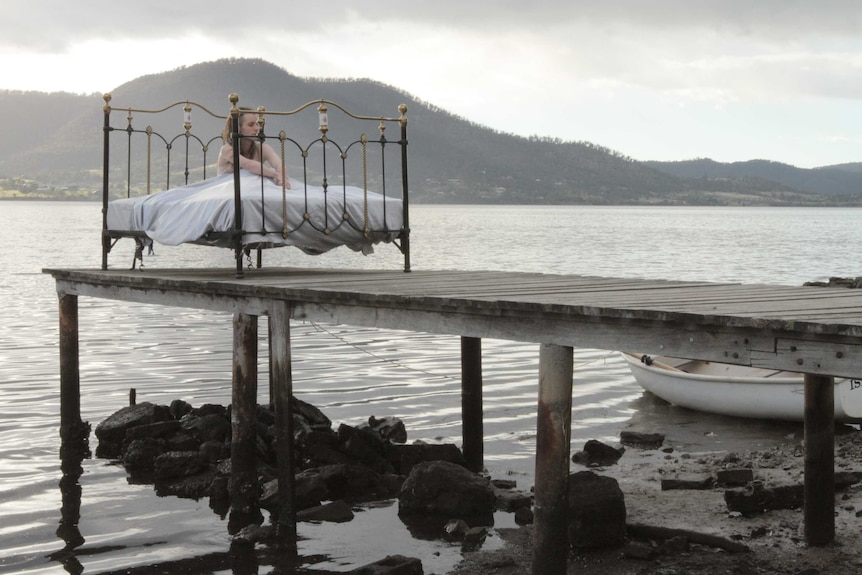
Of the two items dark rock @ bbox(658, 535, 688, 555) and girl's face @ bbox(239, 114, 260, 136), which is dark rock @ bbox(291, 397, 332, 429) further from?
dark rock @ bbox(658, 535, 688, 555)

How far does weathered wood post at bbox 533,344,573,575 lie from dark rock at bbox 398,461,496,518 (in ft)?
8.97

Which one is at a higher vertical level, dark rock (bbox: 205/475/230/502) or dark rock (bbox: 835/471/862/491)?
dark rock (bbox: 835/471/862/491)

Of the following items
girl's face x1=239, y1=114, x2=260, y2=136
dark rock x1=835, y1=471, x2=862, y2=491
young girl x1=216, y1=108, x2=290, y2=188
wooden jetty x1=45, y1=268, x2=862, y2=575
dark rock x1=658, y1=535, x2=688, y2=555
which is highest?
girl's face x1=239, y1=114, x2=260, y2=136

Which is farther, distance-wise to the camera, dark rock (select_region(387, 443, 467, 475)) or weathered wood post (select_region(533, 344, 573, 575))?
dark rock (select_region(387, 443, 467, 475))

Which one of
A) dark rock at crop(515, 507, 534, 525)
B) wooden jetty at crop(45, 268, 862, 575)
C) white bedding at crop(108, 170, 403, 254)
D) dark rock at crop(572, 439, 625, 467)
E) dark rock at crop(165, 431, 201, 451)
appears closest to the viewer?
wooden jetty at crop(45, 268, 862, 575)

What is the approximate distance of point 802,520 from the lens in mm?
9266

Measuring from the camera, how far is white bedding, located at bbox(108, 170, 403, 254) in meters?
10.7

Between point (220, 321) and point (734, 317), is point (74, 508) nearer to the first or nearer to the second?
point (734, 317)

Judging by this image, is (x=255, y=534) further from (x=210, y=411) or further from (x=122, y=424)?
(x=122, y=424)

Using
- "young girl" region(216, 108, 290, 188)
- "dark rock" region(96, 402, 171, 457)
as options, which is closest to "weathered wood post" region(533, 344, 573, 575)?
"young girl" region(216, 108, 290, 188)

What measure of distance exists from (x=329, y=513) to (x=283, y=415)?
1.23 meters

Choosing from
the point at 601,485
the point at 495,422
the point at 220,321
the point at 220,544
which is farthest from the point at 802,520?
the point at 220,321

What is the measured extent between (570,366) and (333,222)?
4417 millimetres

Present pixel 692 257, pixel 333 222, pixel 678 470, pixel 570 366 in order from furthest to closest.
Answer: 1. pixel 692 257
2. pixel 678 470
3. pixel 333 222
4. pixel 570 366
